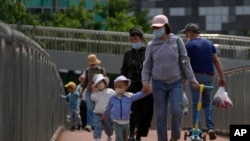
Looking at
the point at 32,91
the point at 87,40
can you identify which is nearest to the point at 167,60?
the point at 32,91

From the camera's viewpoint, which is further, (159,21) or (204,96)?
(204,96)

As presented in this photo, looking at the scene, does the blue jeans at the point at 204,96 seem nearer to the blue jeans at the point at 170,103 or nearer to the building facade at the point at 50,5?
the blue jeans at the point at 170,103

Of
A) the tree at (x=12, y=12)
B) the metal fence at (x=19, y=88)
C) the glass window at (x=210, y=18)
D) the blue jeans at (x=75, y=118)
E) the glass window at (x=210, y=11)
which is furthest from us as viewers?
the glass window at (x=210, y=18)

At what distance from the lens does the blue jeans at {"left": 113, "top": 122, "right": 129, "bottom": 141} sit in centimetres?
1299

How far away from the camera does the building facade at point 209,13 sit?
109875 mm

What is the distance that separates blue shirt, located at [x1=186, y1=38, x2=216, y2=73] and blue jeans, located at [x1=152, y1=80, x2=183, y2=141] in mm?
1585

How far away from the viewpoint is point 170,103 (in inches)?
476

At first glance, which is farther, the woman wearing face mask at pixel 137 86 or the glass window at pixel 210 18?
the glass window at pixel 210 18

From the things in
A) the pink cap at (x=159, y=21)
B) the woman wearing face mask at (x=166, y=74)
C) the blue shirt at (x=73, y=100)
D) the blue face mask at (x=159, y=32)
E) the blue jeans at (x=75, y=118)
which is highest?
the pink cap at (x=159, y=21)

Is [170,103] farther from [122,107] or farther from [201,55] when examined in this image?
[201,55]

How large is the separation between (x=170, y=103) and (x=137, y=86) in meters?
2.11

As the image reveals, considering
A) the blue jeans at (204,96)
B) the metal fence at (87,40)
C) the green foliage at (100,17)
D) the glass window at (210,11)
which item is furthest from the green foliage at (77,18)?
the blue jeans at (204,96)

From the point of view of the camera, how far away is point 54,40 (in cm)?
5588

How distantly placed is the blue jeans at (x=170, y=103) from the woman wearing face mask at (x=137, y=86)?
1586 mm
